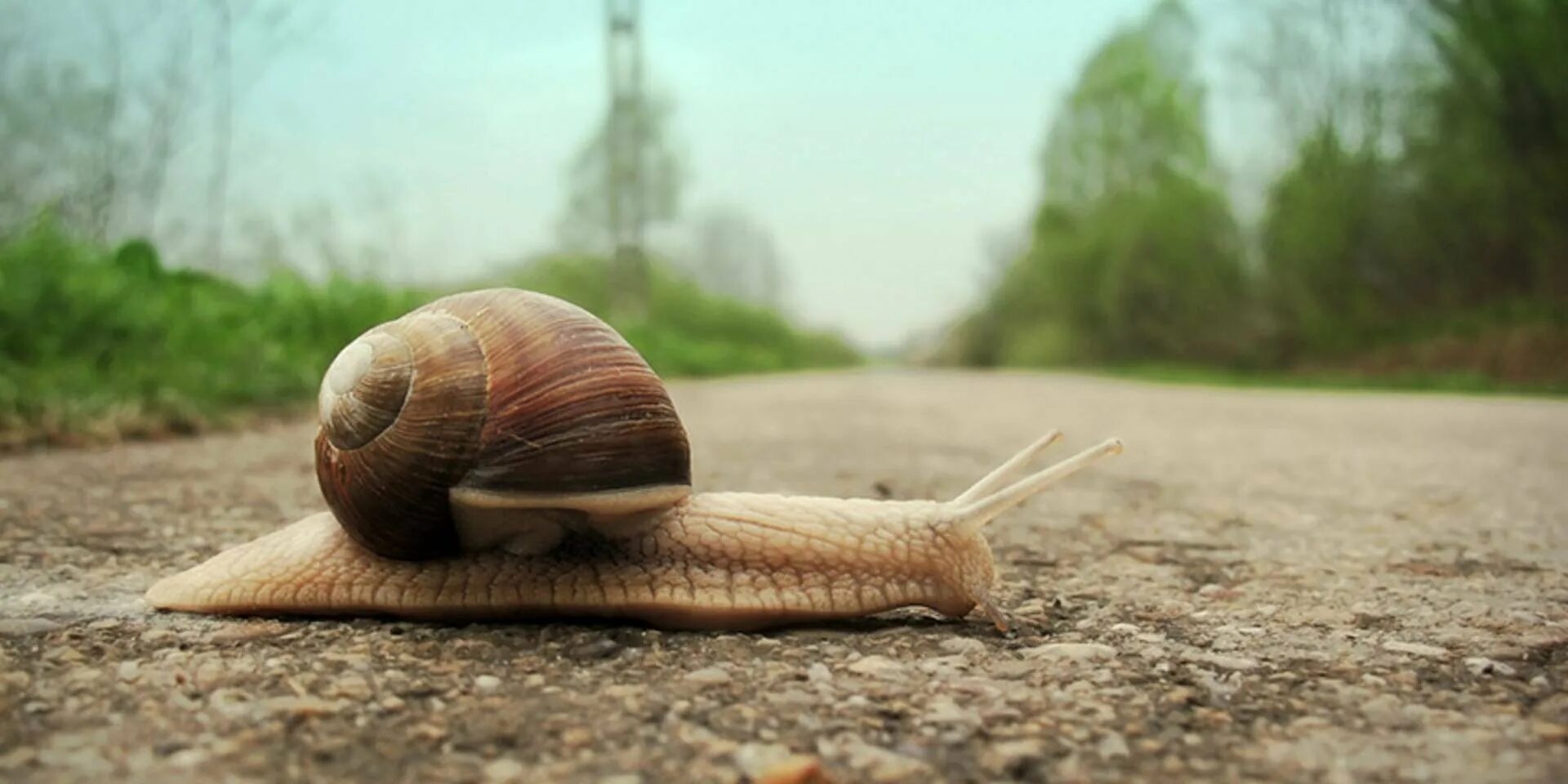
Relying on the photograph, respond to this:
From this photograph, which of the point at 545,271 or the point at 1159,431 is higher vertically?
the point at 545,271

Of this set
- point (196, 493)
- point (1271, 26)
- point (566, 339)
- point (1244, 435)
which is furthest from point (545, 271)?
point (566, 339)

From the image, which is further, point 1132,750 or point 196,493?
point 196,493

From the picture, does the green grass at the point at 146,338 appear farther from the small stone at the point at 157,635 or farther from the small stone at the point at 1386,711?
the small stone at the point at 1386,711

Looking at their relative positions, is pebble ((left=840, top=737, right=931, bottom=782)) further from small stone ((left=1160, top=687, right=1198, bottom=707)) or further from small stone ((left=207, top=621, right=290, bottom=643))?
small stone ((left=207, top=621, right=290, bottom=643))

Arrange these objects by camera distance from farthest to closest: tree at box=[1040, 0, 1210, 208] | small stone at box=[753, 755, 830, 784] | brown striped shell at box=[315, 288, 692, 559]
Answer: tree at box=[1040, 0, 1210, 208]
brown striped shell at box=[315, 288, 692, 559]
small stone at box=[753, 755, 830, 784]

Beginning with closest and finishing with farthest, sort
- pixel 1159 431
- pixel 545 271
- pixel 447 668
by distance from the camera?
pixel 447 668 → pixel 1159 431 → pixel 545 271

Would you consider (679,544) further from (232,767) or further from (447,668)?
(232,767)

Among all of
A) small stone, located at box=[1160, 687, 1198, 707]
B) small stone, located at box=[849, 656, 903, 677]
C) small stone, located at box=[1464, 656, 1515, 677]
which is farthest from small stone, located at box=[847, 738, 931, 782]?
small stone, located at box=[1464, 656, 1515, 677]

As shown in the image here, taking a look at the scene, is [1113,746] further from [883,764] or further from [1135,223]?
[1135,223]

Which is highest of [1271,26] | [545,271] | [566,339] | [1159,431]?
[1271,26]
